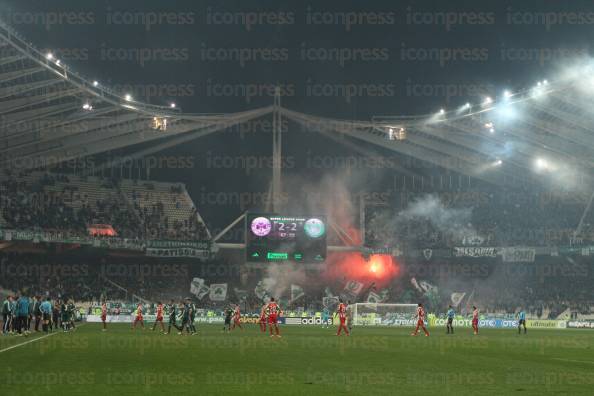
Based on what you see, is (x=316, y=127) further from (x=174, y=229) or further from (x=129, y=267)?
(x=129, y=267)

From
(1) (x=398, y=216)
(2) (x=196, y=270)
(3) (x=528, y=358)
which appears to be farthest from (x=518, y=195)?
(3) (x=528, y=358)

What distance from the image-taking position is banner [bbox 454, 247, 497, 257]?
62438mm

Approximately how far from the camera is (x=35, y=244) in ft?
194

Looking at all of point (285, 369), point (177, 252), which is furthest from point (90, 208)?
point (285, 369)

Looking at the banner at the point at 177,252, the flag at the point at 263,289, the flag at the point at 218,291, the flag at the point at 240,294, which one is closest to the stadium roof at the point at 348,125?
the banner at the point at 177,252

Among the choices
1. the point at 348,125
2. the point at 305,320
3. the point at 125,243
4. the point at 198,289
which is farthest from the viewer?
the point at 198,289

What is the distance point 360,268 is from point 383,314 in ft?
45.5

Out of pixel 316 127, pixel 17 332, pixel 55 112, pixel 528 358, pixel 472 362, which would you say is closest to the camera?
pixel 472 362

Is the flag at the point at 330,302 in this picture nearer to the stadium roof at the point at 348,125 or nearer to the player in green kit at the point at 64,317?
the stadium roof at the point at 348,125

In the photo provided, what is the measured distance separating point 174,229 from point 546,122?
35193mm

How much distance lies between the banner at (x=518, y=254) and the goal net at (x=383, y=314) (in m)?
10.0

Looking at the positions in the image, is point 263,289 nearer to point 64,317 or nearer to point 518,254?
point 518,254

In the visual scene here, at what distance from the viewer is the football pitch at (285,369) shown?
1459cm

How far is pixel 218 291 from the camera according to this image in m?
64.9
